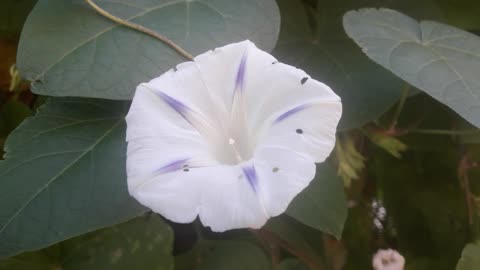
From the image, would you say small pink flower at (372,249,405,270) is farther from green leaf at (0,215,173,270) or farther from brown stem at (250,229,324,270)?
green leaf at (0,215,173,270)

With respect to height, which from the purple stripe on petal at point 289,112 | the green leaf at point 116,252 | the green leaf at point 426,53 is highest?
the purple stripe on petal at point 289,112

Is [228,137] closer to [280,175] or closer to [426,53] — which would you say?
[280,175]

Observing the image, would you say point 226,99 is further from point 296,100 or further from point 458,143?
point 458,143

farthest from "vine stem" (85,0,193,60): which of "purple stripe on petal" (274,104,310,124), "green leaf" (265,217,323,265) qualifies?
"green leaf" (265,217,323,265)

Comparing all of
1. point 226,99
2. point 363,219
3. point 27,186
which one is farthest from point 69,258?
point 363,219

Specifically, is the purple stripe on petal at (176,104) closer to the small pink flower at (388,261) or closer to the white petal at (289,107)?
the white petal at (289,107)

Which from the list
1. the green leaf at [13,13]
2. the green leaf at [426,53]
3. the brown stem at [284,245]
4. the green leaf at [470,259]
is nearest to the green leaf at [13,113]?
the green leaf at [13,13]

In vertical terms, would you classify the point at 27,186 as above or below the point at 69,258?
above
